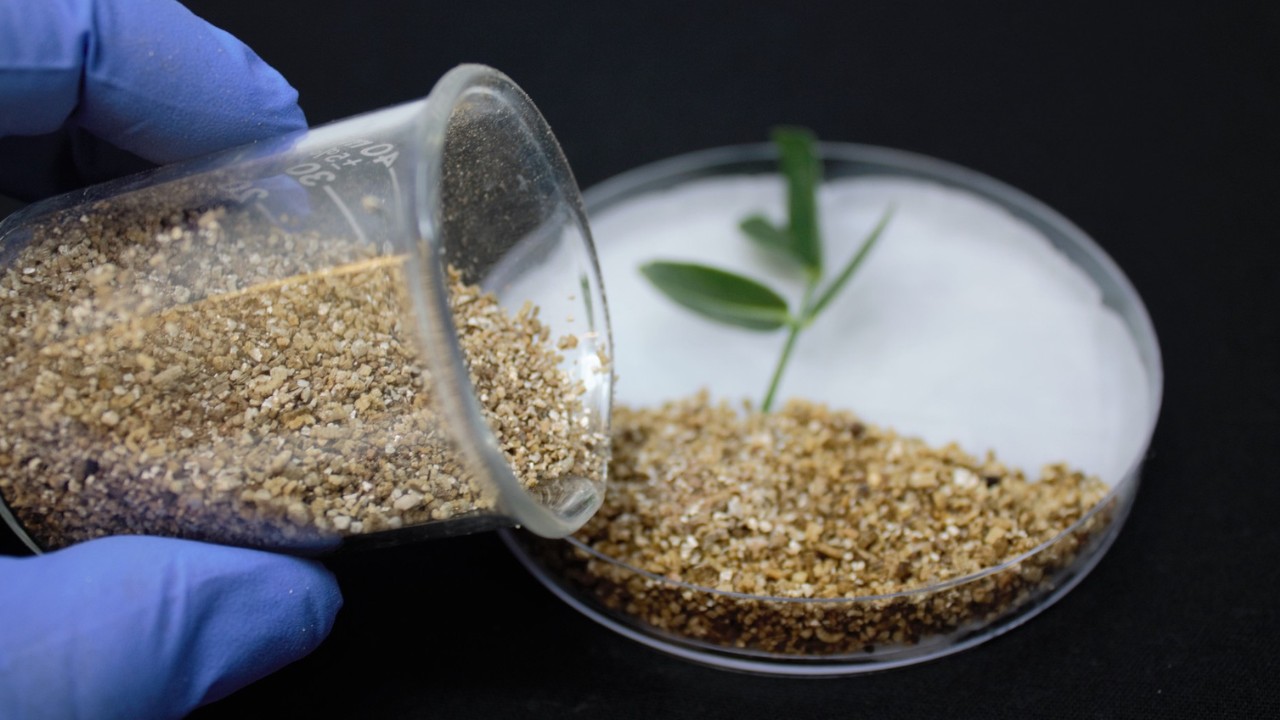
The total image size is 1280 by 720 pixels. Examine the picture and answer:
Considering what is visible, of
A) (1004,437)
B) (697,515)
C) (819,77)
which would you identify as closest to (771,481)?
(697,515)

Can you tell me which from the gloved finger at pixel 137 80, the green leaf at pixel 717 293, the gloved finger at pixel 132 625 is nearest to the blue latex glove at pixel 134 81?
the gloved finger at pixel 137 80

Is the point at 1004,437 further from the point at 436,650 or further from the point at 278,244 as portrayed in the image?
the point at 278,244

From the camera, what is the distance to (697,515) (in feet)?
4.05

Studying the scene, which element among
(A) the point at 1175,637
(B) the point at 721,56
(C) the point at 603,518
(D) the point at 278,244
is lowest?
(C) the point at 603,518

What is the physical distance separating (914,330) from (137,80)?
3.36 feet

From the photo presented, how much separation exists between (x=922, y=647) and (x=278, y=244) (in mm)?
781

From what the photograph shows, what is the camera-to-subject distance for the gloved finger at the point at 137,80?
108 centimetres

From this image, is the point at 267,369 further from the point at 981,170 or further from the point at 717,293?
the point at 981,170

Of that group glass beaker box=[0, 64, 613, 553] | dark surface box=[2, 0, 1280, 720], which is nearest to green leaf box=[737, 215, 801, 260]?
dark surface box=[2, 0, 1280, 720]

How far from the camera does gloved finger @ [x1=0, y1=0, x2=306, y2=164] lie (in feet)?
3.53

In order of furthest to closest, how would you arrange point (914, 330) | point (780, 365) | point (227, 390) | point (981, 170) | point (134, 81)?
point (981, 170) → point (914, 330) → point (780, 365) → point (134, 81) → point (227, 390)

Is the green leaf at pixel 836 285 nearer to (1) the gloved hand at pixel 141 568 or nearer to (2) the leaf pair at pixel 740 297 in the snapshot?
(2) the leaf pair at pixel 740 297

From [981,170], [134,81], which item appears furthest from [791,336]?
[134,81]

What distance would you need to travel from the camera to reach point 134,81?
1.12 meters
